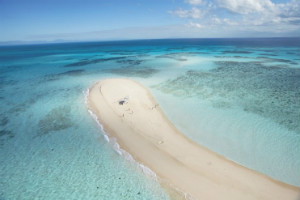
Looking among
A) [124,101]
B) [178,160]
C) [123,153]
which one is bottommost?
[178,160]

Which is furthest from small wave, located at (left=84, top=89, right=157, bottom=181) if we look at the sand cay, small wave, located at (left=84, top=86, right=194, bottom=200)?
the sand cay

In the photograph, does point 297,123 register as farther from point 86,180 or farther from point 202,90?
point 86,180

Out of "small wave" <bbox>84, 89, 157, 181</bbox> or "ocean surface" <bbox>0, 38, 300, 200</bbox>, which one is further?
"small wave" <bbox>84, 89, 157, 181</bbox>

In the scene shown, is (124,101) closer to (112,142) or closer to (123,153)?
(112,142)

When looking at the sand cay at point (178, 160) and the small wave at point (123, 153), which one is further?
the small wave at point (123, 153)

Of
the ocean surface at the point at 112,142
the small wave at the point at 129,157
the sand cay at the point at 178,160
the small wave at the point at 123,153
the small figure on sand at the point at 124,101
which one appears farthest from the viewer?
the small figure on sand at the point at 124,101

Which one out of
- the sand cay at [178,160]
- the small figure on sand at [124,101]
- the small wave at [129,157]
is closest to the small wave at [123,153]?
the small wave at [129,157]

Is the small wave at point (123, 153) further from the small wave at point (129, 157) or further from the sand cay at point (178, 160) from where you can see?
the sand cay at point (178, 160)

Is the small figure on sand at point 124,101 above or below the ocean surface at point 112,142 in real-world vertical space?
above

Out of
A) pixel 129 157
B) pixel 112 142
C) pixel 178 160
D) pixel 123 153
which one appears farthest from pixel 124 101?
pixel 178 160

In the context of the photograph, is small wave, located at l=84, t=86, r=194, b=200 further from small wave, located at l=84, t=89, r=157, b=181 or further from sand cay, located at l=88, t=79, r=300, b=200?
sand cay, located at l=88, t=79, r=300, b=200
